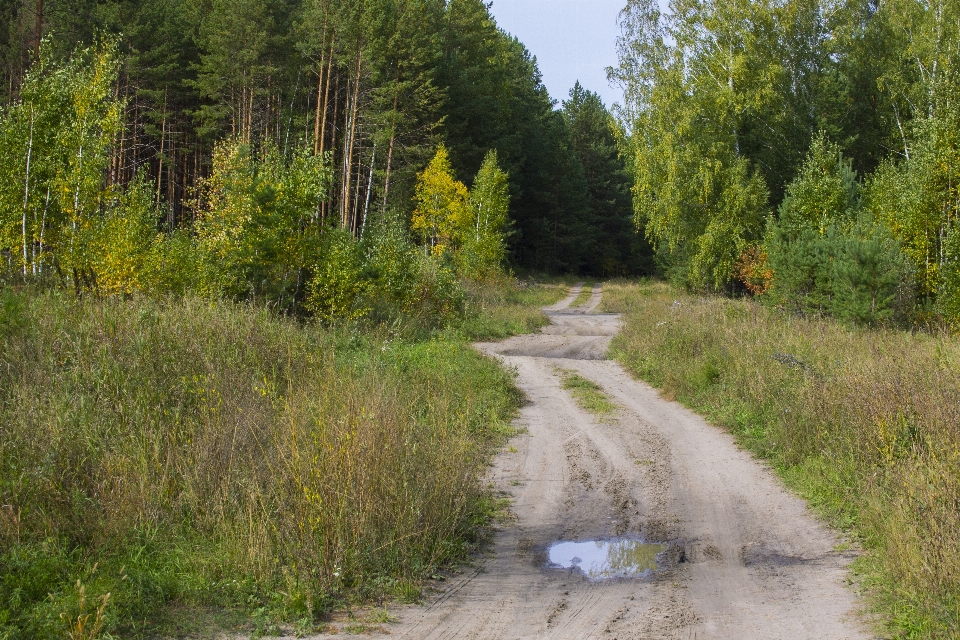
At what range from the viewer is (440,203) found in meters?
38.6

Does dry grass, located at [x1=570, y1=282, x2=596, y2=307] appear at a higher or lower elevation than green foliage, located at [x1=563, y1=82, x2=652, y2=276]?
lower

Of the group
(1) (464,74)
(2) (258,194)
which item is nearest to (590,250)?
(1) (464,74)

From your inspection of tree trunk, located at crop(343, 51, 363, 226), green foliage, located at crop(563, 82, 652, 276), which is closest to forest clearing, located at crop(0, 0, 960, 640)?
tree trunk, located at crop(343, 51, 363, 226)

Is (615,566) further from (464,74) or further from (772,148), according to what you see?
(464,74)

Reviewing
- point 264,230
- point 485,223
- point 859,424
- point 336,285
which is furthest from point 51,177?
point 485,223

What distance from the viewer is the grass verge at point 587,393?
44.8 ft

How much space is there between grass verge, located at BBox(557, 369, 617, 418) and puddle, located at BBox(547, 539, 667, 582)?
5944 mm

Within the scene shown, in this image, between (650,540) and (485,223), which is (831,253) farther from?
(485,223)

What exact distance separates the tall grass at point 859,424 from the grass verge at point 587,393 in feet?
4.56

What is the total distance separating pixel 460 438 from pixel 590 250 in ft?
194

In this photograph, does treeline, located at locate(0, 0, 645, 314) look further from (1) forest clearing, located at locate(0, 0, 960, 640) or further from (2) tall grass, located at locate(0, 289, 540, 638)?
(2) tall grass, located at locate(0, 289, 540, 638)

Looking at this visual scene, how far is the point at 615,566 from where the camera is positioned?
22.1ft

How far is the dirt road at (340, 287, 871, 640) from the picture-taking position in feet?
18.0

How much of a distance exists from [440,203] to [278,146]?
35.3 feet
